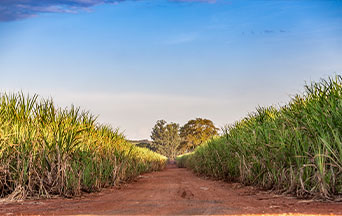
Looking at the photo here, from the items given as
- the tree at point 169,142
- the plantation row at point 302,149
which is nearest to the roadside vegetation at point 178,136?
the tree at point 169,142

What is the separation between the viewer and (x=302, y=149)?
5.22 metres

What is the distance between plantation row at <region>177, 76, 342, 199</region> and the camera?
14.2ft

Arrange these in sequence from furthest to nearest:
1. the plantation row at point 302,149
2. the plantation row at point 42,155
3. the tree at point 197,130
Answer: the tree at point 197,130 → the plantation row at point 42,155 → the plantation row at point 302,149

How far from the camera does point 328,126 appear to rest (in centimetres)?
476

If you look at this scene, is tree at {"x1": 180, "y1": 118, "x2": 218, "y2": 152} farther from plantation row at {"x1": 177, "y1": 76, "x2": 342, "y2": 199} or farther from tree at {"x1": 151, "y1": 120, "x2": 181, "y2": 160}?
plantation row at {"x1": 177, "y1": 76, "x2": 342, "y2": 199}

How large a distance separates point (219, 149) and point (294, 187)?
17.0ft

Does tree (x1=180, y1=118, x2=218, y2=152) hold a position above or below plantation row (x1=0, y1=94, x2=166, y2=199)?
above

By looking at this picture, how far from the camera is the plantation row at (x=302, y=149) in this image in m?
4.33

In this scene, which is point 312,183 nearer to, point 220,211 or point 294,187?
point 294,187

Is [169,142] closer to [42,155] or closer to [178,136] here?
[178,136]

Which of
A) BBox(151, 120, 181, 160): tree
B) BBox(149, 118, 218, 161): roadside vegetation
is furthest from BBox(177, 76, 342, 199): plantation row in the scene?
BBox(151, 120, 181, 160): tree

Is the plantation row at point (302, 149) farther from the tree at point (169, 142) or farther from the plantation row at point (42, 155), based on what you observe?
the tree at point (169, 142)

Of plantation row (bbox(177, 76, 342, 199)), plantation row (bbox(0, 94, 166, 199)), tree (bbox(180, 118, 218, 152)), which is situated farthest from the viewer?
tree (bbox(180, 118, 218, 152))

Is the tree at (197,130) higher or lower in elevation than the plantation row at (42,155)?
higher
